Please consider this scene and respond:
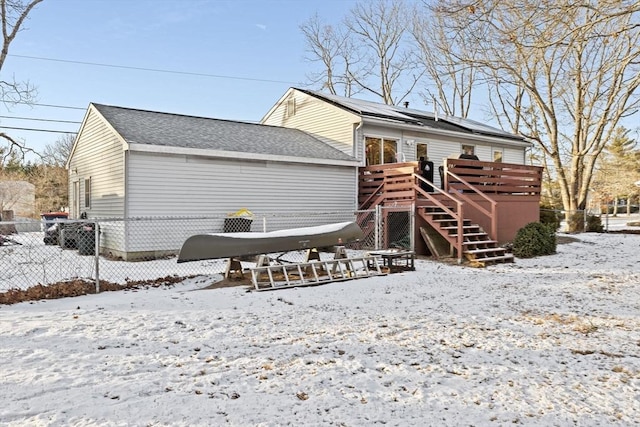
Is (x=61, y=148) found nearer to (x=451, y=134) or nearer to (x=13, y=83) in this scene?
(x=13, y=83)

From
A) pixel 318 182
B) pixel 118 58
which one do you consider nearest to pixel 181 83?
pixel 118 58

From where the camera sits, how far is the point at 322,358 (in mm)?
3893

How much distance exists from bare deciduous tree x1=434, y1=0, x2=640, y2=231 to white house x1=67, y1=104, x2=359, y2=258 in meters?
5.62

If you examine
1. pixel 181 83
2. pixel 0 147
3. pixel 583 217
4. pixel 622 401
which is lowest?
pixel 622 401

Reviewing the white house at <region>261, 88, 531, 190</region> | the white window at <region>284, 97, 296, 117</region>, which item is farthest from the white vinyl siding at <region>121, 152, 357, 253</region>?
the white window at <region>284, 97, 296, 117</region>

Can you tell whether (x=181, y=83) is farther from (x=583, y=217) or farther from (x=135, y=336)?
(x=135, y=336)

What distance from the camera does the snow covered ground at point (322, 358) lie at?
2.90 m

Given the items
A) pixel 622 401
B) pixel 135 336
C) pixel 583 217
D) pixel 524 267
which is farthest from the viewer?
pixel 583 217

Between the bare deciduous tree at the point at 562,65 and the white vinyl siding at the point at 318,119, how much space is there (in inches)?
176

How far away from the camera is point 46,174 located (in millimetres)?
31562

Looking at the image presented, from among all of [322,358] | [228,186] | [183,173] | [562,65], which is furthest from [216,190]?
[562,65]

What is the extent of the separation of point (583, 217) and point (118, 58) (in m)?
27.7

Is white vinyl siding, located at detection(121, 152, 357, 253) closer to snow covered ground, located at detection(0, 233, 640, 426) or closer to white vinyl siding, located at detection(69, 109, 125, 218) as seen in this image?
white vinyl siding, located at detection(69, 109, 125, 218)

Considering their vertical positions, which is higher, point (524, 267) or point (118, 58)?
point (118, 58)
